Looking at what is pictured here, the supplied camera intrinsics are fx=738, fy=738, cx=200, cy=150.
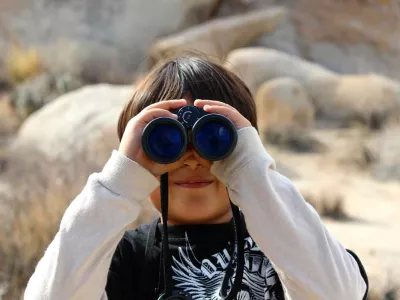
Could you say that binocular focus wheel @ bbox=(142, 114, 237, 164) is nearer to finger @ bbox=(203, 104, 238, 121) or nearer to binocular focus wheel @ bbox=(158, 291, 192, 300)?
finger @ bbox=(203, 104, 238, 121)

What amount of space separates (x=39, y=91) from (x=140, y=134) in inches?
365

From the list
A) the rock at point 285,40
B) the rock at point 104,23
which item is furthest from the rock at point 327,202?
the rock at point 285,40

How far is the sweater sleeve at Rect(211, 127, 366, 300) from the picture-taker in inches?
62.6

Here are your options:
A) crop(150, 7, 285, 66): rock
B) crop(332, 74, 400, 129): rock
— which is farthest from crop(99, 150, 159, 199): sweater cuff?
crop(150, 7, 285, 66): rock

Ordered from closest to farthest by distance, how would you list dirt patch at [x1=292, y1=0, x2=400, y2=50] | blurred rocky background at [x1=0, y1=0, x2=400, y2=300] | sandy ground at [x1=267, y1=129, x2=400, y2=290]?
sandy ground at [x1=267, y1=129, x2=400, y2=290] < blurred rocky background at [x1=0, y1=0, x2=400, y2=300] < dirt patch at [x1=292, y1=0, x2=400, y2=50]

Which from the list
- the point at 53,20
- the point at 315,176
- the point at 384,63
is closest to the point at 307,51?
the point at 384,63

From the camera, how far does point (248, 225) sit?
1614 millimetres

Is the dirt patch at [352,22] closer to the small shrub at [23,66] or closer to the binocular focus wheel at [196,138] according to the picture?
the small shrub at [23,66]

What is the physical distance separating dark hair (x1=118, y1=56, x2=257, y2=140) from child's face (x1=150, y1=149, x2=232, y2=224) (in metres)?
0.18

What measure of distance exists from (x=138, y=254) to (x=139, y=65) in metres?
11.7

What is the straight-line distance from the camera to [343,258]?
1661 millimetres

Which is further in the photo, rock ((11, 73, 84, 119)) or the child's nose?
rock ((11, 73, 84, 119))

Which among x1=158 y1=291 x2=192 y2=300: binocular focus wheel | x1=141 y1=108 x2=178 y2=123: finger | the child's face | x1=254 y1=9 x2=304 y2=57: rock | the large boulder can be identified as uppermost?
x1=254 y1=9 x2=304 y2=57: rock

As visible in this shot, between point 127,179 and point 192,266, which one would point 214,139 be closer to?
point 127,179
